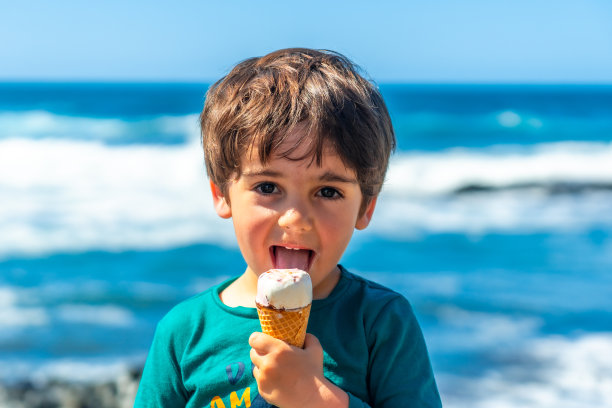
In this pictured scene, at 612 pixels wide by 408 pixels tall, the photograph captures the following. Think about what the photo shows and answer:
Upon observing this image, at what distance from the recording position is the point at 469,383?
5246 millimetres

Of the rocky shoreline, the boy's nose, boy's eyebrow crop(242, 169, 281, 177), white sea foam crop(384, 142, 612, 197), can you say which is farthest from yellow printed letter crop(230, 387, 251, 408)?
white sea foam crop(384, 142, 612, 197)

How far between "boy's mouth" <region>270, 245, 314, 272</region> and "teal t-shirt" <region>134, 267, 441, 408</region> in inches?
5.7

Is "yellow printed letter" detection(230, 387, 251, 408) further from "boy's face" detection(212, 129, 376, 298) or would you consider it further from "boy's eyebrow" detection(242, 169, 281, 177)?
"boy's eyebrow" detection(242, 169, 281, 177)

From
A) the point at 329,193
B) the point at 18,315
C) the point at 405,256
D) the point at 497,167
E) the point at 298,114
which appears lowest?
the point at 329,193

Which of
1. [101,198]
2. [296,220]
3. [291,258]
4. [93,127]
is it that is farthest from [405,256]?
[93,127]

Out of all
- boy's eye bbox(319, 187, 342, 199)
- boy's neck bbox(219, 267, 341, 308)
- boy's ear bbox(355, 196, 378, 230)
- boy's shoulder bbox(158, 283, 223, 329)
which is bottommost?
boy's shoulder bbox(158, 283, 223, 329)

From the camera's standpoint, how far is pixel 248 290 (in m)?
2.12

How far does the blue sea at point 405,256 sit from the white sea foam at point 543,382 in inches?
0.6

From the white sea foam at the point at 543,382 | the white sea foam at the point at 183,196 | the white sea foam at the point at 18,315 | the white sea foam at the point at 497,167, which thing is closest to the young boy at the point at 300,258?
the white sea foam at the point at 543,382

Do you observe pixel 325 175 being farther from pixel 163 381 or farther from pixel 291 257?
pixel 163 381

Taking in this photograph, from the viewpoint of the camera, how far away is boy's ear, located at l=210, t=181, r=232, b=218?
212 cm

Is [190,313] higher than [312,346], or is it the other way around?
[190,313]

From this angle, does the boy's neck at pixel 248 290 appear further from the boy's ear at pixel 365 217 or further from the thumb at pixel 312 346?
the thumb at pixel 312 346

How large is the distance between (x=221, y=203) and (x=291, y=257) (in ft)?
1.13
